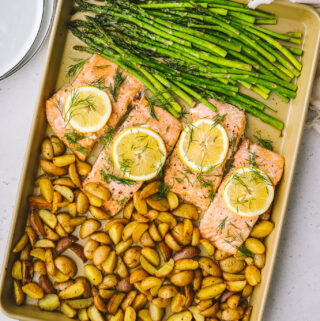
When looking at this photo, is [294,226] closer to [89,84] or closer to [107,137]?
[107,137]

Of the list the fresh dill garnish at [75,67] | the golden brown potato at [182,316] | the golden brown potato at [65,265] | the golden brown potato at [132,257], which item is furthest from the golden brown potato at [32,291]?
the fresh dill garnish at [75,67]

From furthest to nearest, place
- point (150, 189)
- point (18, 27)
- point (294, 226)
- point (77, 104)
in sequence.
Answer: point (294, 226) < point (18, 27) < point (150, 189) < point (77, 104)

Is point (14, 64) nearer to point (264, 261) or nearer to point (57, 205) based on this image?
point (57, 205)

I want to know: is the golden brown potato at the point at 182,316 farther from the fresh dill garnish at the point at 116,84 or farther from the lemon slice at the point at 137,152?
the fresh dill garnish at the point at 116,84

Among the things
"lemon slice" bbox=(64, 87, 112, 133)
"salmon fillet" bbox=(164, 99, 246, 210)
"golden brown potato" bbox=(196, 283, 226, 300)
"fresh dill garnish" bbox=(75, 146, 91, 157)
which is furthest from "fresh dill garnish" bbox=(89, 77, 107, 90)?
"golden brown potato" bbox=(196, 283, 226, 300)

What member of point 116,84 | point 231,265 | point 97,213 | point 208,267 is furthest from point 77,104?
point 231,265

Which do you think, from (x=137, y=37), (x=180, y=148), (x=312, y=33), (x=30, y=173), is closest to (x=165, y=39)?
(x=137, y=37)
